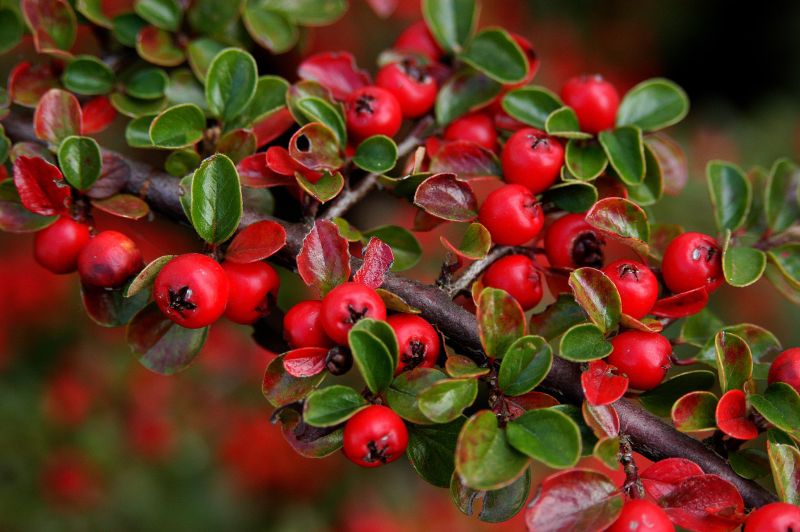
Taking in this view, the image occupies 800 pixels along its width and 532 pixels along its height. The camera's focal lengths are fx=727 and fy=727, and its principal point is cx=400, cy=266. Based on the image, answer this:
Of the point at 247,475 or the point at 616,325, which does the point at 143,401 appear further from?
the point at 616,325

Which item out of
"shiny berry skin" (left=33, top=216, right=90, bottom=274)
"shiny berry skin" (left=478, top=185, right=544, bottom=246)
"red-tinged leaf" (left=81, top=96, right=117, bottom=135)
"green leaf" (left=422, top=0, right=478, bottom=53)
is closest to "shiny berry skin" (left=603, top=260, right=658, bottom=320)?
"shiny berry skin" (left=478, top=185, right=544, bottom=246)

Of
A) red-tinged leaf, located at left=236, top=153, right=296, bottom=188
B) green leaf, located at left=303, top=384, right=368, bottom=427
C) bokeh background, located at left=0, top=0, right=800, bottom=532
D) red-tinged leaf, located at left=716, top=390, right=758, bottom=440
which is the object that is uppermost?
red-tinged leaf, located at left=716, top=390, right=758, bottom=440

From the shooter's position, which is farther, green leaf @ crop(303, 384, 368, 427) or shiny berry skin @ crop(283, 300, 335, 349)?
shiny berry skin @ crop(283, 300, 335, 349)

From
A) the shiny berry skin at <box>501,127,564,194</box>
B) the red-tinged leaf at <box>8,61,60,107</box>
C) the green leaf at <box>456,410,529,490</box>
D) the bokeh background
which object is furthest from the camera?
the bokeh background

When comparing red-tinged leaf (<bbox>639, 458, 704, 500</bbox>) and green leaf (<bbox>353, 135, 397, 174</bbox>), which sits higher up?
green leaf (<bbox>353, 135, 397, 174</bbox>)

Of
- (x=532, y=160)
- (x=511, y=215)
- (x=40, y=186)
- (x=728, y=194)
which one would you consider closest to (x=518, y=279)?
(x=511, y=215)

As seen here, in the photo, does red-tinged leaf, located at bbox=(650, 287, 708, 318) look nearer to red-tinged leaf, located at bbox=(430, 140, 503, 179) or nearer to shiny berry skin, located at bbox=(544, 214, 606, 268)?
shiny berry skin, located at bbox=(544, 214, 606, 268)

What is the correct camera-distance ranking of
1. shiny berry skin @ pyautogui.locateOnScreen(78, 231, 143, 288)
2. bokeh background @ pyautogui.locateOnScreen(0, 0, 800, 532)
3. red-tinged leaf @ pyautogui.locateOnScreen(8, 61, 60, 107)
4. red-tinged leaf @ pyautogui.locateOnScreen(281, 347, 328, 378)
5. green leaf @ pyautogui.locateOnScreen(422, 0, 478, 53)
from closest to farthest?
1. red-tinged leaf @ pyautogui.locateOnScreen(281, 347, 328, 378)
2. shiny berry skin @ pyautogui.locateOnScreen(78, 231, 143, 288)
3. red-tinged leaf @ pyautogui.locateOnScreen(8, 61, 60, 107)
4. green leaf @ pyautogui.locateOnScreen(422, 0, 478, 53)
5. bokeh background @ pyautogui.locateOnScreen(0, 0, 800, 532)

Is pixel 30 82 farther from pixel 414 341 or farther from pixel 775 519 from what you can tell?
pixel 775 519
